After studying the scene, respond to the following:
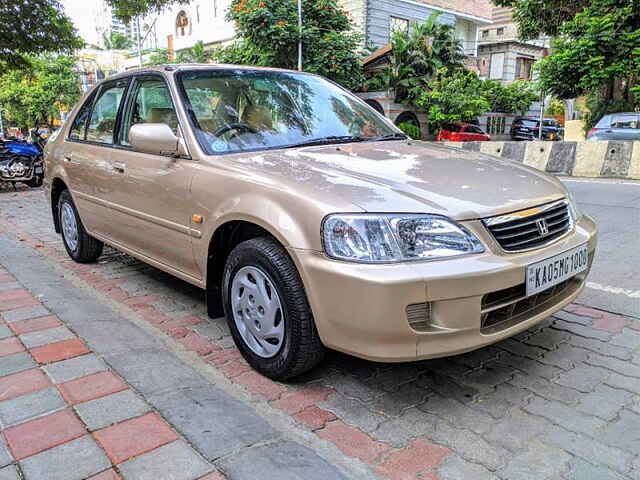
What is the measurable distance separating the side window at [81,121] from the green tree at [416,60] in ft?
67.4

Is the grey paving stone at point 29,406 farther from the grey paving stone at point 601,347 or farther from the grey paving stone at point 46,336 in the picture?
the grey paving stone at point 601,347

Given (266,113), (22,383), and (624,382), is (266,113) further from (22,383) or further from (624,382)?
(624,382)

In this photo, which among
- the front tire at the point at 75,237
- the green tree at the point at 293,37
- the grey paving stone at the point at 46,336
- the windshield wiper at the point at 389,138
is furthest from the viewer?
the green tree at the point at 293,37

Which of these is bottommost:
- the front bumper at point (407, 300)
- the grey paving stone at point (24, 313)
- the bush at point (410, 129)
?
the grey paving stone at point (24, 313)

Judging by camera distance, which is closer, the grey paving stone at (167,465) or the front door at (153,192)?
the grey paving stone at (167,465)

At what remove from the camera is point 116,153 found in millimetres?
3795

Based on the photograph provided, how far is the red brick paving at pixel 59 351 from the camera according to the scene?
9.18ft

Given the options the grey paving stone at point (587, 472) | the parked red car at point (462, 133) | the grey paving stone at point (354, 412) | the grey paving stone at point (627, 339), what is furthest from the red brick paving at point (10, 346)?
the parked red car at point (462, 133)

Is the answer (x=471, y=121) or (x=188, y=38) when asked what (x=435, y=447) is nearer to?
(x=471, y=121)

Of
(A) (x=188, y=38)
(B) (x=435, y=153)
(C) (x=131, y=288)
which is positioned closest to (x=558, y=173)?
(B) (x=435, y=153)

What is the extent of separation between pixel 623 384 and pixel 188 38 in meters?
37.8

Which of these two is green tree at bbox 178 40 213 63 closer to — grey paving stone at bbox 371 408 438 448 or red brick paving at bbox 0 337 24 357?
red brick paving at bbox 0 337 24 357

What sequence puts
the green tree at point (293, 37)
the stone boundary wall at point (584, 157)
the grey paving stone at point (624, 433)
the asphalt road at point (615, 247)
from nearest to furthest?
the grey paving stone at point (624, 433) → the asphalt road at point (615, 247) → the stone boundary wall at point (584, 157) → the green tree at point (293, 37)

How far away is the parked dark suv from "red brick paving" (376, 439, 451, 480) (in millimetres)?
27364
